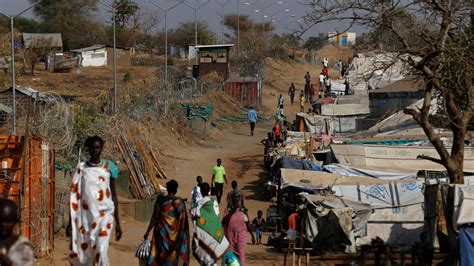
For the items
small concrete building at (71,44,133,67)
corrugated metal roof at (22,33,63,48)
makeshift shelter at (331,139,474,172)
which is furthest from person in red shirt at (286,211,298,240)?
small concrete building at (71,44,133,67)

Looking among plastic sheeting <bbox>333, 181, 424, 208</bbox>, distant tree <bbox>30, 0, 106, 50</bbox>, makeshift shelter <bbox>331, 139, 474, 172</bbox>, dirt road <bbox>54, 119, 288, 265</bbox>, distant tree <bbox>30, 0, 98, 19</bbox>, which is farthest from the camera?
distant tree <bbox>30, 0, 98, 19</bbox>

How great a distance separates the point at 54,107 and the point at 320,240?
5069 millimetres

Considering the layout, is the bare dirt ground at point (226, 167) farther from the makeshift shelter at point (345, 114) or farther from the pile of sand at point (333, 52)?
the pile of sand at point (333, 52)

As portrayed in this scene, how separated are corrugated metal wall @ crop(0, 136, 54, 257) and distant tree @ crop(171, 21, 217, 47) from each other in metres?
77.4

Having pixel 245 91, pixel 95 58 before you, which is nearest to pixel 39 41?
pixel 95 58

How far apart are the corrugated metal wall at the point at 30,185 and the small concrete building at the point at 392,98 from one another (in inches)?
803

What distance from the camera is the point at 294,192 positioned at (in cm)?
1898

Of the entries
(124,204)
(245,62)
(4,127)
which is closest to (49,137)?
(124,204)

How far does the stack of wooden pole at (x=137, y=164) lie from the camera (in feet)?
66.3

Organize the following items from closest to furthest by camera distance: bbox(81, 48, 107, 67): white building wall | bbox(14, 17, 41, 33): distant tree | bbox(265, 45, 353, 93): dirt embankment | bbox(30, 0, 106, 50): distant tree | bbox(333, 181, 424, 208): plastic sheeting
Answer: bbox(333, 181, 424, 208): plastic sheeting, bbox(265, 45, 353, 93): dirt embankment, bbox(81, 48, 107, 67): white building wall, bbox(30, 0, 106, 50): distant tree, bbox(14, 17, 41, 33): distant tree

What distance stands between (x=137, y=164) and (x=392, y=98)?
1538 cm

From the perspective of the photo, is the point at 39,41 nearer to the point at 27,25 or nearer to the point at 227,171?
the point at 27,25

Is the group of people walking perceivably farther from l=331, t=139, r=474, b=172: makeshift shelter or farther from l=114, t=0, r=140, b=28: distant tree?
l=114, t=0, r=140, b=28: distant tree

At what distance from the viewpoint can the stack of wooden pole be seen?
20.2 meters
